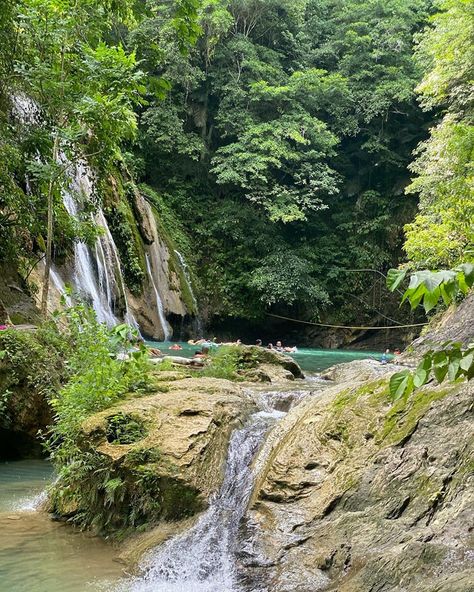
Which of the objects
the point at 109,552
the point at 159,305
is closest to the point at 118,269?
the point at 159,305

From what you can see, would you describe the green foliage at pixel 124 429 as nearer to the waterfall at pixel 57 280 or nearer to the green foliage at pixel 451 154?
the waterfall at pixel 57 280

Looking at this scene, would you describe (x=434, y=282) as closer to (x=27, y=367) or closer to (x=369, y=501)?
(x=369, y=501)

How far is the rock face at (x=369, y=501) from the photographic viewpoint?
8.72 ft

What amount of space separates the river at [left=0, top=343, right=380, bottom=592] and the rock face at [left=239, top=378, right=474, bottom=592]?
0.75ft

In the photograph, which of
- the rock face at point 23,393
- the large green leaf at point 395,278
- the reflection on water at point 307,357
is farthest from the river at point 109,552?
the reflection on water at point 307,357

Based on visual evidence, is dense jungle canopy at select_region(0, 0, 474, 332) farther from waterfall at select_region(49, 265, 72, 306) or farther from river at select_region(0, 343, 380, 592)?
river at select_region(0, 343, 380, 592)

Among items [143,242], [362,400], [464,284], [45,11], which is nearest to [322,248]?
[143,242]

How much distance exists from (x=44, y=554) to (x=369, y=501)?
8.11 ft

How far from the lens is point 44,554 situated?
156 inches

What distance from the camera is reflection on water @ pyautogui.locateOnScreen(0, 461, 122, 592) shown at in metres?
3.54

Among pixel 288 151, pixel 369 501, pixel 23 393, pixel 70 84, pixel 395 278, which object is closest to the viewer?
pixel 395 278

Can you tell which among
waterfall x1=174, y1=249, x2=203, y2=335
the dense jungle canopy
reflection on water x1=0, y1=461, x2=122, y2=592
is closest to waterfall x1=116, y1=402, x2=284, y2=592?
reflection on water x1=0, y1=461, x2=122, y2=592

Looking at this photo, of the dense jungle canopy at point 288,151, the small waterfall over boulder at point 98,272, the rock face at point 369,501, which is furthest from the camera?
the dense jungle canopy at point 288,151

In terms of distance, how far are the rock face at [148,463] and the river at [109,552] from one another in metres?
0.19
